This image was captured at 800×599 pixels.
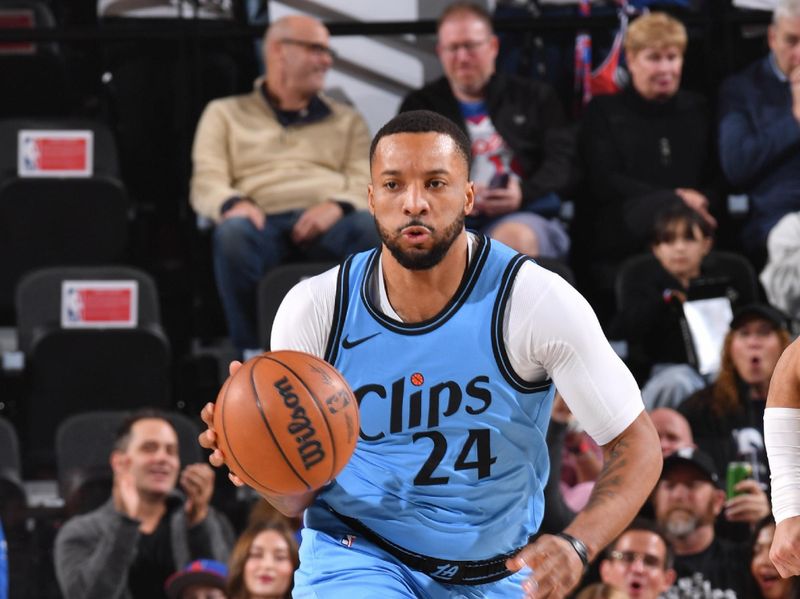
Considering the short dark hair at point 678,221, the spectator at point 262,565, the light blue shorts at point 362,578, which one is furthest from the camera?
the short dark hair at point 678,221

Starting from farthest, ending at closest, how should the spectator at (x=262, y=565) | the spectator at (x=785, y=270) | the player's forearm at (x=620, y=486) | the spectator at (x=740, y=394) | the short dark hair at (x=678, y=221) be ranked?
the short dark hair at (x=678, y=221) → the spectator at (x=785, y=270) → the spectator at (x=740, y=394) → the spectator at (x=262, y=565) → the player's forearm at (x=620, y=486)

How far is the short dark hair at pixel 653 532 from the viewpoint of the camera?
21.2 feet

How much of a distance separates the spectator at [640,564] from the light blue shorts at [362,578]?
2.10 metres

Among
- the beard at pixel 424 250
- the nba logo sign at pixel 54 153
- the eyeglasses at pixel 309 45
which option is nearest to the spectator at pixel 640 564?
the beard at pixel 424 250

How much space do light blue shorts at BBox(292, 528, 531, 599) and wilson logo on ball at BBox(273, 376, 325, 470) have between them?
0.37 metres

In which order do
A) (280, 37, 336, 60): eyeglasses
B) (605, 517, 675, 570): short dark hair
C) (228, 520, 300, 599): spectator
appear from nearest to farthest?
(228, 520, 300, 599): spectator
(605, 517, 675, 570): short dark hair
(280, 37, 336, 60): eyeglasses

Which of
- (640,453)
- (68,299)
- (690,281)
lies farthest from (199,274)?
(640,453)

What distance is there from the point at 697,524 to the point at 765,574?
0.35 m

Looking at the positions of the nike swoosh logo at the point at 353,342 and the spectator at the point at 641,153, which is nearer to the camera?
the nike swoosh logo at the point at 353,342

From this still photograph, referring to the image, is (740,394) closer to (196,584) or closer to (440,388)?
(196,584)

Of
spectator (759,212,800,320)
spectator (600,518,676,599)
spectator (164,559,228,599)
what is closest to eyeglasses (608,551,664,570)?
spectator (600,518,676,599)

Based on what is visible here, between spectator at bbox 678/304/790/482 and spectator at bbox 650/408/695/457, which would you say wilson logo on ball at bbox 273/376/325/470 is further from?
spectator at bbox 678/304/790/482

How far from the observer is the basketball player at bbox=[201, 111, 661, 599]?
4195mm

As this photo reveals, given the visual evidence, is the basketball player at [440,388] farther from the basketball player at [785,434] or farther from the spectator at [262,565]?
the spectator at [262,565]
